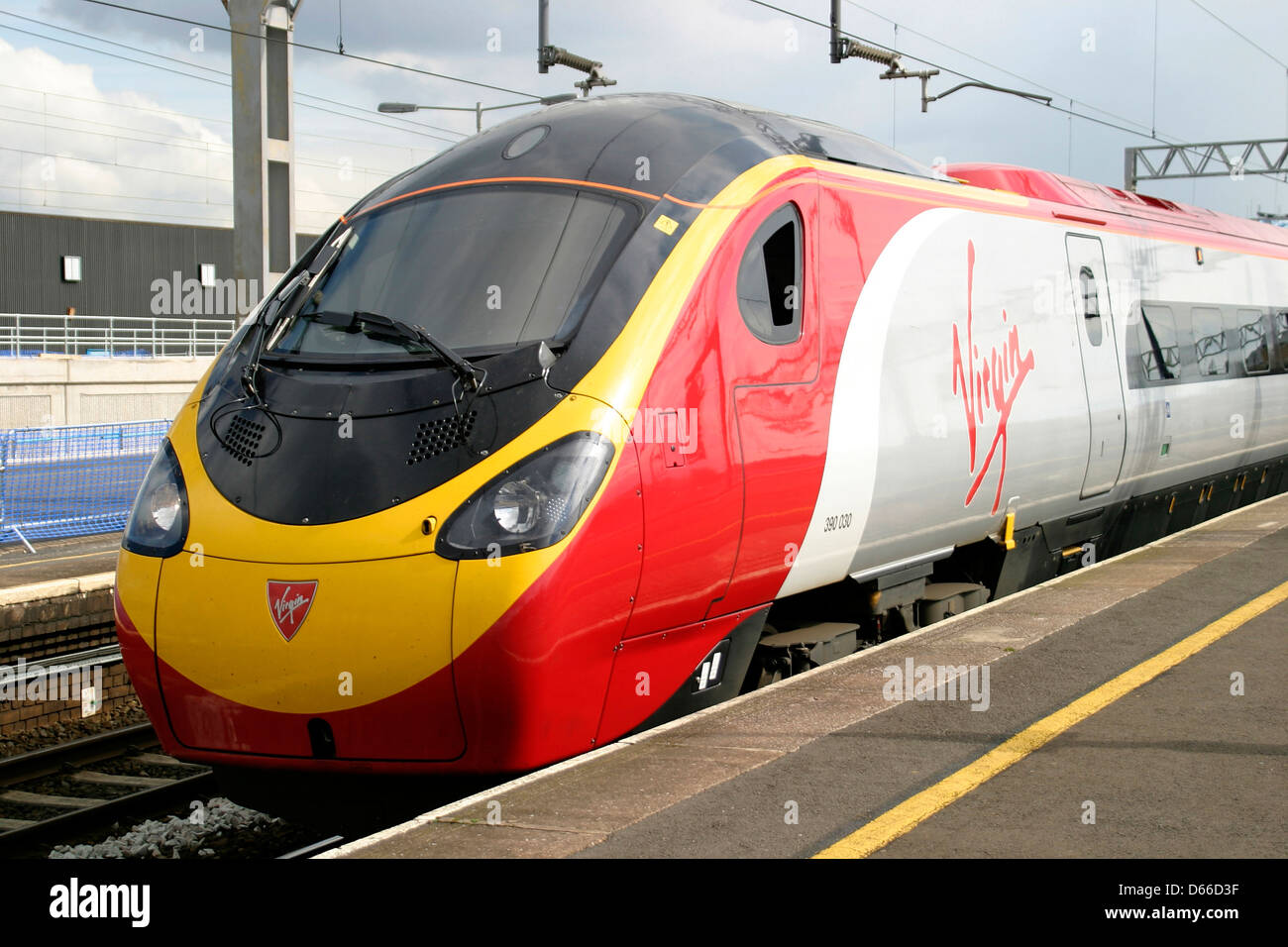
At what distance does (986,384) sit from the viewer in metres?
7.29

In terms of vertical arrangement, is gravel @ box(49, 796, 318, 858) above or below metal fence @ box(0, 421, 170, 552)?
below

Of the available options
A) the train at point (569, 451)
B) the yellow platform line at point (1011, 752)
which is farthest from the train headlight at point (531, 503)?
the yellow platform line at point (1011, 752)

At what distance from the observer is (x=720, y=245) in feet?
17.4

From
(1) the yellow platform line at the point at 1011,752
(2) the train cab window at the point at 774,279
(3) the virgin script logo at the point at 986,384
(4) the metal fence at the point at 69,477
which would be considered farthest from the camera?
(4) the metal fence at the point at 69,477

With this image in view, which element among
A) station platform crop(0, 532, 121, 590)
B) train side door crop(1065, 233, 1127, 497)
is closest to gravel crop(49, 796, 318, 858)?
station platform crop(0, 532, 121, 590)

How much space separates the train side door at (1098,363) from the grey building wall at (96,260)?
36.8 m

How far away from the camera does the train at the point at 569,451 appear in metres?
4.41

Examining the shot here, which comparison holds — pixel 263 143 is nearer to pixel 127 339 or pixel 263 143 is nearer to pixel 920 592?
pixel 920 592

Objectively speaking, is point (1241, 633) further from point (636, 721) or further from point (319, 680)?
point (319, 680)

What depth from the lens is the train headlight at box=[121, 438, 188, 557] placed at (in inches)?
190

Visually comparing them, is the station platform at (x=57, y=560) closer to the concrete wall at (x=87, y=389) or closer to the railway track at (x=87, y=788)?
the railway track at (x=87, y=788)

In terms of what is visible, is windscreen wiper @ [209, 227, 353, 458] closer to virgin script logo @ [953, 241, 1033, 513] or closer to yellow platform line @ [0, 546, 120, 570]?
virgin script logo @ [953, 241, 1033, 513]

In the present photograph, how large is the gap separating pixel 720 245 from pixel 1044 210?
4.16 meters

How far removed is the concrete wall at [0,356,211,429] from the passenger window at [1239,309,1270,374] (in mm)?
21180
